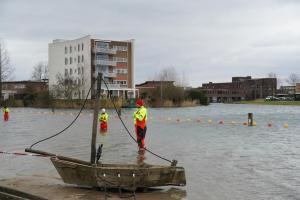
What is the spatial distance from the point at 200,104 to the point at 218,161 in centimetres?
10030

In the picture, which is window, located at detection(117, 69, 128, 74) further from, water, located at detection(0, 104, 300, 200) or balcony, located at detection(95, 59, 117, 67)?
water, located at detection(0, 104, 300, 200)

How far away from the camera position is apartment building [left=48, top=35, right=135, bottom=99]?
102 m

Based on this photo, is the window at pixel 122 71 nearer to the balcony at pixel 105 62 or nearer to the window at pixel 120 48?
the balcony at pixel 105 62

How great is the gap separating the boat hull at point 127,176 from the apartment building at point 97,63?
86049 millimetres

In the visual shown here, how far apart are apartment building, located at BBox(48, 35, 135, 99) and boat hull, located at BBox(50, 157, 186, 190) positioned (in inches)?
3388

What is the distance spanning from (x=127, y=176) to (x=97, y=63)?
92.1 meters

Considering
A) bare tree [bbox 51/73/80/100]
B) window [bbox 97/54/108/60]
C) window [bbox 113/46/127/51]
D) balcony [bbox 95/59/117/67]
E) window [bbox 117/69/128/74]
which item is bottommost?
bare tree [bbox 51/73/80/100]

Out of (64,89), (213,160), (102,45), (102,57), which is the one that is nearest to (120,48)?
Answer: (102,45)

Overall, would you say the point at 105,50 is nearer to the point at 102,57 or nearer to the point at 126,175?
the point at 102,57

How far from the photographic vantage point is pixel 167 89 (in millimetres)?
101500

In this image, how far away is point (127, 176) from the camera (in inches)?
450


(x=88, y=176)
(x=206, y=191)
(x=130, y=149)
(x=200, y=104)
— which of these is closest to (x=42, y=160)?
(x=130, y=149)

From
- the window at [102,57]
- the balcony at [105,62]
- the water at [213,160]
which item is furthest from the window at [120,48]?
the water at [213,160]

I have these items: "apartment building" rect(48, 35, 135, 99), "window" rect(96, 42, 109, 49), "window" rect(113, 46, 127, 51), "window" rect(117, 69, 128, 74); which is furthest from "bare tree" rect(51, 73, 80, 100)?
"window" rect(113, 46, 127, 51)
